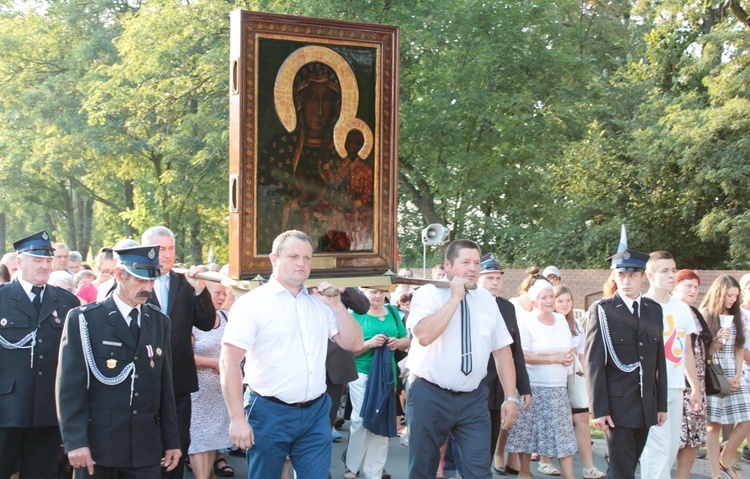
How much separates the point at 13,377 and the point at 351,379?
10.4 ft

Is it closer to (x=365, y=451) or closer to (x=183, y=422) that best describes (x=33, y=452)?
(x=183, y=422)

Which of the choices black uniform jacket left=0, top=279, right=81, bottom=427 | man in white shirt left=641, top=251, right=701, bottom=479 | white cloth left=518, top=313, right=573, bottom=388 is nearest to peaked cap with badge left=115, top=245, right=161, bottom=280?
black uniform jacket left=0, top=279, right=81, bottom=427

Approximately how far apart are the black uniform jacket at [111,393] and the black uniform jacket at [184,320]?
1570 millimetres

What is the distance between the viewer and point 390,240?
7074 millimetres

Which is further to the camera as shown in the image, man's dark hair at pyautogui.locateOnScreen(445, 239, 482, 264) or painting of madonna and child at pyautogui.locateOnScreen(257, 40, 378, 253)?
man's dark hair at pyautogui.locateOnScreen(445, 239, 482, 264)

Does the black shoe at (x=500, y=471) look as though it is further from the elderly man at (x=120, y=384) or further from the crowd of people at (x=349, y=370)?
the elderly man at (x=120, y=384)

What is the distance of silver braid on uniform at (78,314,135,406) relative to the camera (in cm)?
567

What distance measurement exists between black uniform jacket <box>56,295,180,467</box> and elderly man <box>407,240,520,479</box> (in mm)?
1867

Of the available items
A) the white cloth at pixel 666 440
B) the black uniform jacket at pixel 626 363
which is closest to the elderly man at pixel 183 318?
the black uniform jacket at pixel 626 363

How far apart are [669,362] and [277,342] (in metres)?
3.88

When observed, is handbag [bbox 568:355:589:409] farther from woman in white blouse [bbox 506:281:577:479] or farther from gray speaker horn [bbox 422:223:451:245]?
gray speaker horn [bbox 422:223:451:245]

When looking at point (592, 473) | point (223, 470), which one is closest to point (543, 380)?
point (592, 473)

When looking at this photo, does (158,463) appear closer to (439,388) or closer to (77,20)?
(439,388)

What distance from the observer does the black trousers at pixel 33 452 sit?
288 inches
